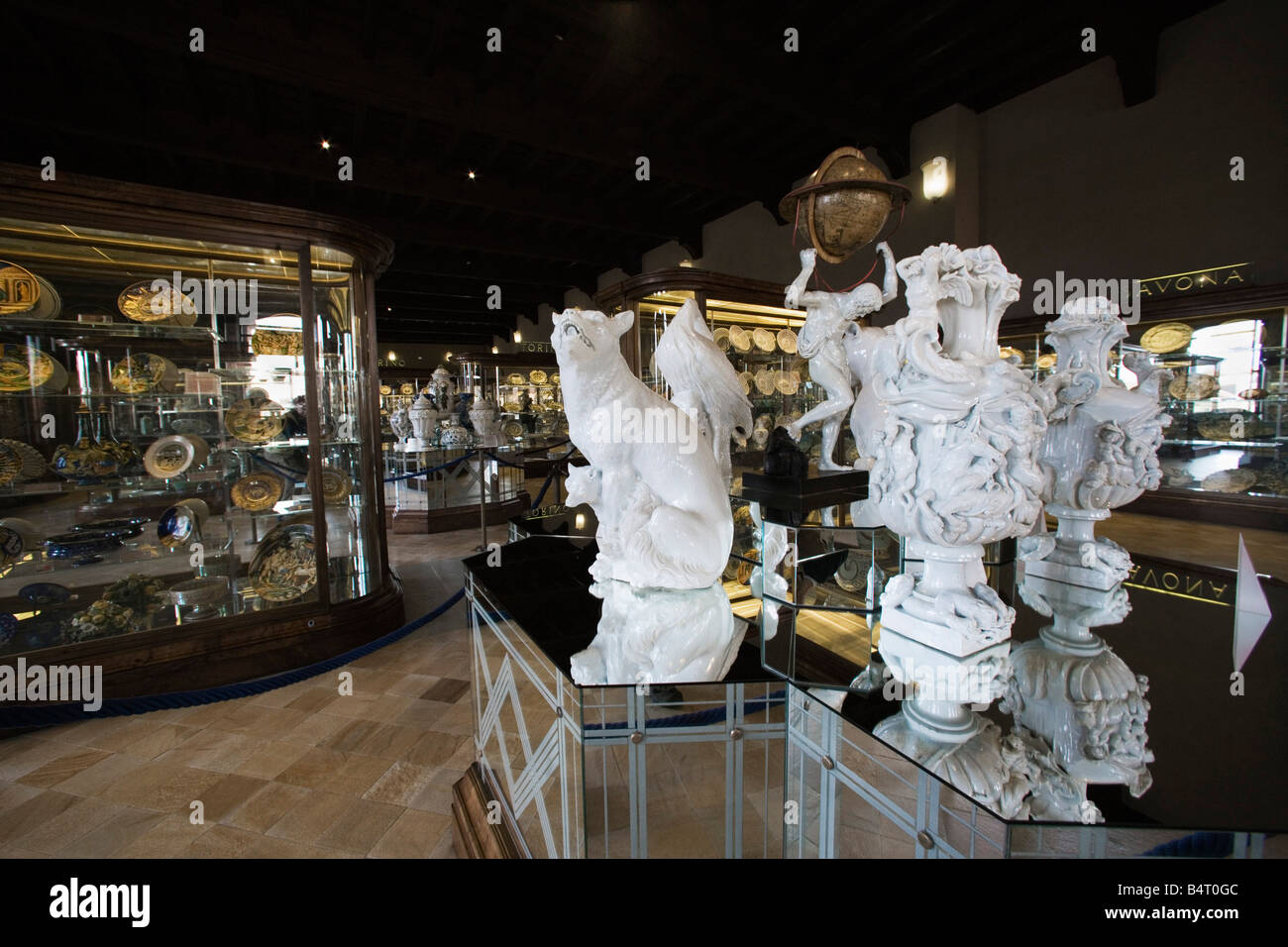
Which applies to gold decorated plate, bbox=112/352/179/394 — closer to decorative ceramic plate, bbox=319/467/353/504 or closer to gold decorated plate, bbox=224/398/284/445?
gold decorated plate, bbox=224/398/284/445

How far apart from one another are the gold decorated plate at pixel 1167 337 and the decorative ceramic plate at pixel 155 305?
27.1ft

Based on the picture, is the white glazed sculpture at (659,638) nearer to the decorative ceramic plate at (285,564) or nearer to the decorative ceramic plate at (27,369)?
the decorative ceramic plate at (285,564)

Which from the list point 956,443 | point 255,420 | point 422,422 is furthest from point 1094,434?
point 422,422

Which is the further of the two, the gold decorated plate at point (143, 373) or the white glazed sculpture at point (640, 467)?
the gold decorated plate at point (143, 373)

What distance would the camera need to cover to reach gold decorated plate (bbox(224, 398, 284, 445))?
326 centimetres

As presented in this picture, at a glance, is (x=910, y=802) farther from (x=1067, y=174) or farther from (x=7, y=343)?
(x=1067, y=174)

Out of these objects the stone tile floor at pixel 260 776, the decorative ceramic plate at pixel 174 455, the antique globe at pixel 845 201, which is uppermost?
the antique globe at pixel 845 201

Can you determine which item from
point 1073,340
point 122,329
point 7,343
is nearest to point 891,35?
point 1073,340

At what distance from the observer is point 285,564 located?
3.29 metres

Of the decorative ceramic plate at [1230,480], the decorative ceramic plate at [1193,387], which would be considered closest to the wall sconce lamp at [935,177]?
the decorative ceramic plate at [1193,387]

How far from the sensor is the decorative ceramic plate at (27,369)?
2744 millimetres

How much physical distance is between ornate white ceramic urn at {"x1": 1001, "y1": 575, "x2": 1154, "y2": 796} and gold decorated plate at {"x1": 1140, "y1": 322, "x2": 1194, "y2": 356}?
629 cm

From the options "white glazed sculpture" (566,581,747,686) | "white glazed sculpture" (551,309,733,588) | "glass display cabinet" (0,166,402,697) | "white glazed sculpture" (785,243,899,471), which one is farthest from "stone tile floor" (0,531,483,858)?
"white glazed sculpture" (785,243,899,471)

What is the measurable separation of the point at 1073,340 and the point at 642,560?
57.3 inches
